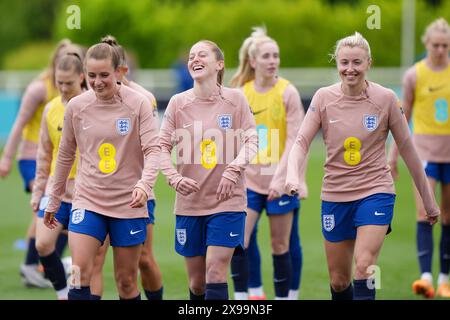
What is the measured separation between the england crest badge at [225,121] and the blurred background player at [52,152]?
5.23ft

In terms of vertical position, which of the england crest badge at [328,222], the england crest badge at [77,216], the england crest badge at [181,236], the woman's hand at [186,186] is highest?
the woman's hand at [186,186]

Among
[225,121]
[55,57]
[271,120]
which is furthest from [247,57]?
[225,121]

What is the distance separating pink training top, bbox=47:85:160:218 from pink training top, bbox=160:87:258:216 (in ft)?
0.80

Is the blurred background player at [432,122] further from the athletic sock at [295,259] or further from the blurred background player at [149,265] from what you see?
the blurred background player at [149,265]

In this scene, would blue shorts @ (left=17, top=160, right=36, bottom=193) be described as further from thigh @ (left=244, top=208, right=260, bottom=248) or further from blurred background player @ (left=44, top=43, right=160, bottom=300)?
blurred background player @ (left=44, top=43, right=160, bottom=300)

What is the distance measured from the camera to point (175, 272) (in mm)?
11234

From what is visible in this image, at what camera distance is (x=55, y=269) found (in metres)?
8.75

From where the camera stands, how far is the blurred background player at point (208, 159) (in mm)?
7340

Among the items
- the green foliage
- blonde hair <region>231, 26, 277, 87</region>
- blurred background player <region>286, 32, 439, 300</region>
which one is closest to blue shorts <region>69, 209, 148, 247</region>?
blurred background player <region>286, 32, 439, 300</region>

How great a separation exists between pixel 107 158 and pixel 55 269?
1.88m

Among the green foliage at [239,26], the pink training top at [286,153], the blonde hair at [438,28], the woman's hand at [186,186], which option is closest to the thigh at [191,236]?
the woman's hand at [186,186]

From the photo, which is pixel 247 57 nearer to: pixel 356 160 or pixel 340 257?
pixel 356 160
